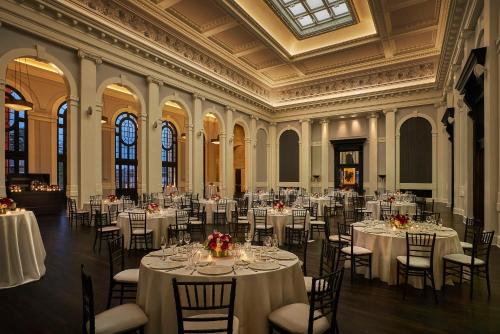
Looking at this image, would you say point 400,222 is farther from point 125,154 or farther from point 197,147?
point 125,154

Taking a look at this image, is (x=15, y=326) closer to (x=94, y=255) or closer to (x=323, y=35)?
(x=94, y=255)

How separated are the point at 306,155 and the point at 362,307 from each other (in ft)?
54.9

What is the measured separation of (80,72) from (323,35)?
1066 cm

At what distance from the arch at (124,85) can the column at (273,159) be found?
10.5 metres

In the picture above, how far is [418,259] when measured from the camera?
14.5ft

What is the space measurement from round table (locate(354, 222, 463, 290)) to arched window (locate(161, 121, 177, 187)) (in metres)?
18.2

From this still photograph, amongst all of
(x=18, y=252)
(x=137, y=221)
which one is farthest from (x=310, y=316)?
(x=137, y=221)

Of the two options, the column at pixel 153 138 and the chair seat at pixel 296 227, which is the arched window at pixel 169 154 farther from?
the chair seat at pixel 296 227

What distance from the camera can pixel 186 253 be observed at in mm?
3414

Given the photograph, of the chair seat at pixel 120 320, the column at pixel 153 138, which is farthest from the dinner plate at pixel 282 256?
the column at pixel 153 138

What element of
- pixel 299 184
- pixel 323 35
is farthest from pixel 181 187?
pixel 323 35

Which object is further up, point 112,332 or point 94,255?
point 112,332

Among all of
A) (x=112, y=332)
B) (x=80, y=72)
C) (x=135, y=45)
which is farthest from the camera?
(x=135, y=45)

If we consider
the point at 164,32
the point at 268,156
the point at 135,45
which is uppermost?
the point at 164,32
